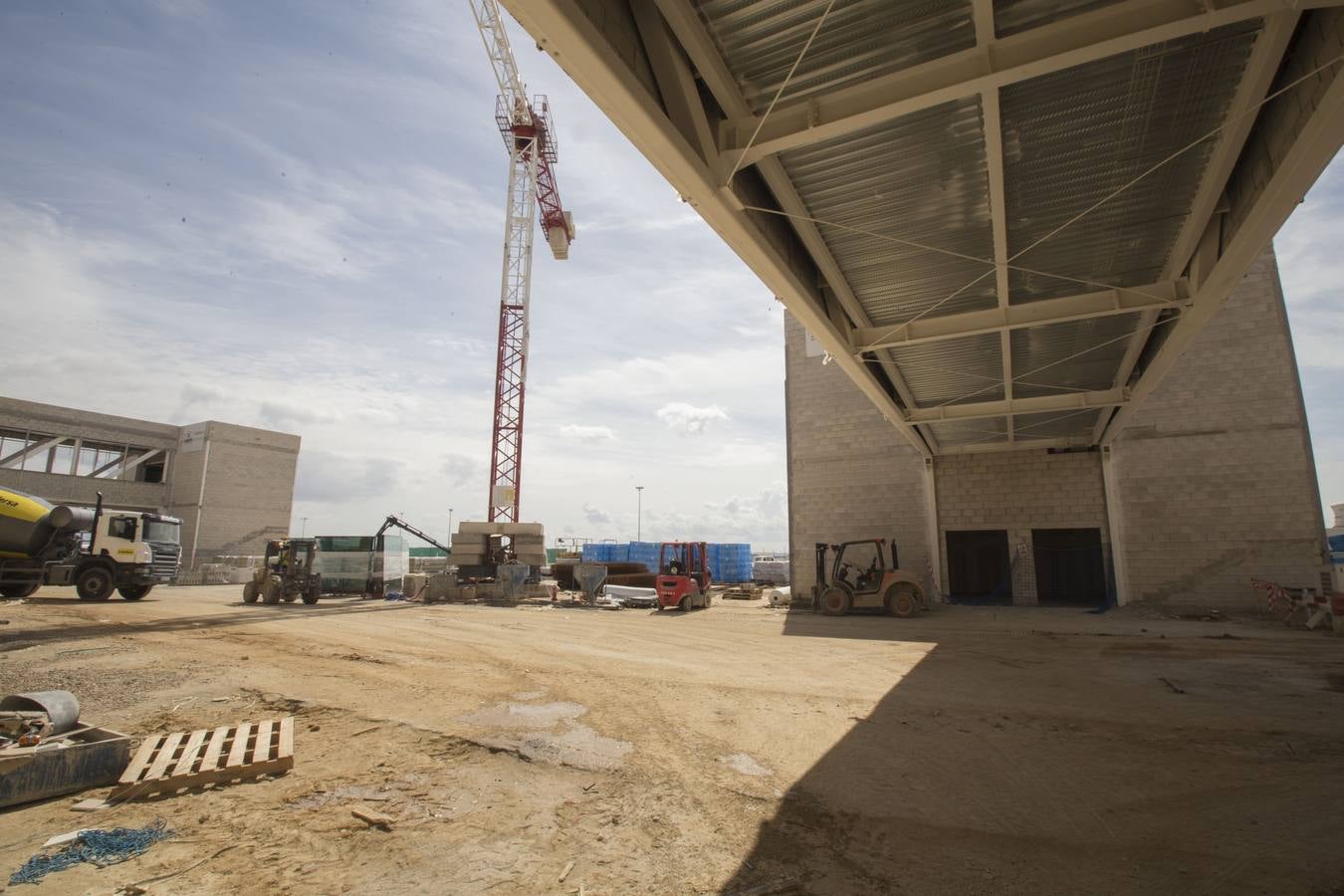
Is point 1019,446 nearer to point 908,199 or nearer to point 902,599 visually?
point 902,599

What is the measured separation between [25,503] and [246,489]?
1305 inches

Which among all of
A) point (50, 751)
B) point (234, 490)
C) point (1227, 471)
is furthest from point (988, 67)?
point (234, 490)

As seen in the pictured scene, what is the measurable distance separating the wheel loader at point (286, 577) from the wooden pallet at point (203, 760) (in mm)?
19258

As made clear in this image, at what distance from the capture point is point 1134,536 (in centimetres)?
1930

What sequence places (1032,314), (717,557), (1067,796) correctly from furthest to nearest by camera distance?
(717,557), (1032,314), (1067,796)

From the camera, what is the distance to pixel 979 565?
26.3 meters

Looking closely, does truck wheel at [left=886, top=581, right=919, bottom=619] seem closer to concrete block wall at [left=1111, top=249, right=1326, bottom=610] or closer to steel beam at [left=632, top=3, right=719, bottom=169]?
concrete block wall at [left=1111, top=249, right=1326, bottom=610]

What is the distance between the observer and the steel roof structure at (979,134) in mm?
5449

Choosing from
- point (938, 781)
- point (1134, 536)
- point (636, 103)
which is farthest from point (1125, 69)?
point (1134, 536)

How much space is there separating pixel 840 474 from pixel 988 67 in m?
18.6

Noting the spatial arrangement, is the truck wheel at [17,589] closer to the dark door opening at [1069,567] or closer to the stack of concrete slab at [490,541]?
the stack of concrete slab at [490,541]

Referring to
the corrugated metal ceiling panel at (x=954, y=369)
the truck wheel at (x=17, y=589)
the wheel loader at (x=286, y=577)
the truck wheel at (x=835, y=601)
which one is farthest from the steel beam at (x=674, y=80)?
the wheel loader at (x=286, y=577)

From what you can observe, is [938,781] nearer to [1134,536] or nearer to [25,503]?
[1134,536]

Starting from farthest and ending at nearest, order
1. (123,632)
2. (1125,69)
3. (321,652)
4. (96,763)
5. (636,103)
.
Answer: (123,632)
(321,652)
(1125,69)
(636,103)
(96,763)
